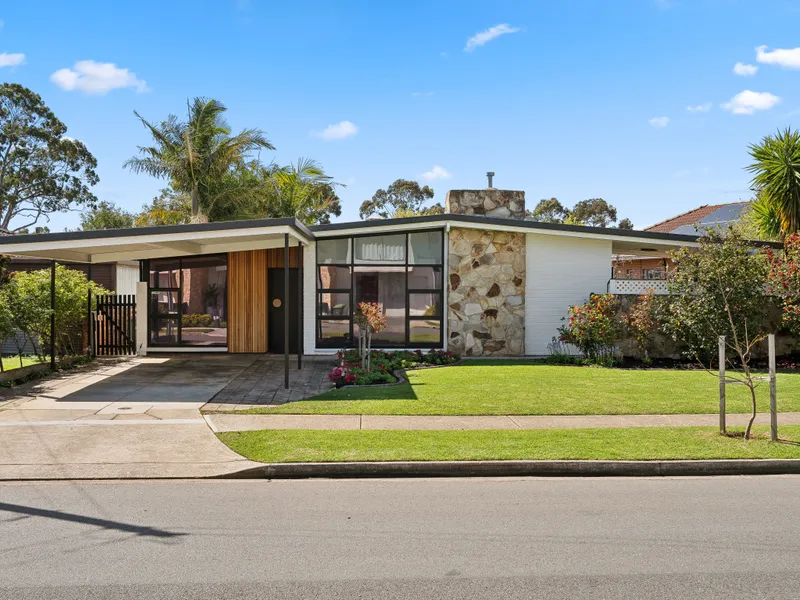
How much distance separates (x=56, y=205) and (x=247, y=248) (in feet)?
127

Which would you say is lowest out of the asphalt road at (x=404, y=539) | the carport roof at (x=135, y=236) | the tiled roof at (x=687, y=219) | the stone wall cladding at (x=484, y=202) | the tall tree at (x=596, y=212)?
the asphalt road at (x=404, y=539)

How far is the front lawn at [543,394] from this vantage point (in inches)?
407

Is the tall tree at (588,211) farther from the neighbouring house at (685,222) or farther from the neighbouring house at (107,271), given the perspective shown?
the neighbouring house at (107,271)

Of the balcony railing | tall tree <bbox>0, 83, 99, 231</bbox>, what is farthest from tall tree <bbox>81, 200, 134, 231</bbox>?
the balcony railing

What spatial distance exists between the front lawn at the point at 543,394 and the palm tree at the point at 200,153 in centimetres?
1743

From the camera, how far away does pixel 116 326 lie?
59.8 ft

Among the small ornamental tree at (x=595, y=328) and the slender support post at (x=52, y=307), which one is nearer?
the slender support post at (x=52, y=307)

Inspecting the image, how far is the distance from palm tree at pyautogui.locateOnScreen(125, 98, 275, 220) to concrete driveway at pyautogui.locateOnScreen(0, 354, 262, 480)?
A: 15039mm

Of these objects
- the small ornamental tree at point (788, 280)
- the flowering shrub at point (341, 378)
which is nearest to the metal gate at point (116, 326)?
the flowering shrub at point (341, 378)

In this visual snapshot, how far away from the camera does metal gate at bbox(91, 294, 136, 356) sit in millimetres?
18078

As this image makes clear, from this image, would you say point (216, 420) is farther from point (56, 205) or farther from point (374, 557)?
point (56, 205)

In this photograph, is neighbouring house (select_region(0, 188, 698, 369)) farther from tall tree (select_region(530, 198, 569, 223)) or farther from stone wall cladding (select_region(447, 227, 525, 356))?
tall tree (select_region(530, 198, 569, 223))

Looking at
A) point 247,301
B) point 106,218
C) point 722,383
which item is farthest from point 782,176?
point 106,218

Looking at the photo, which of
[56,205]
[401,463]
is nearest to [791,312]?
[401,463]
